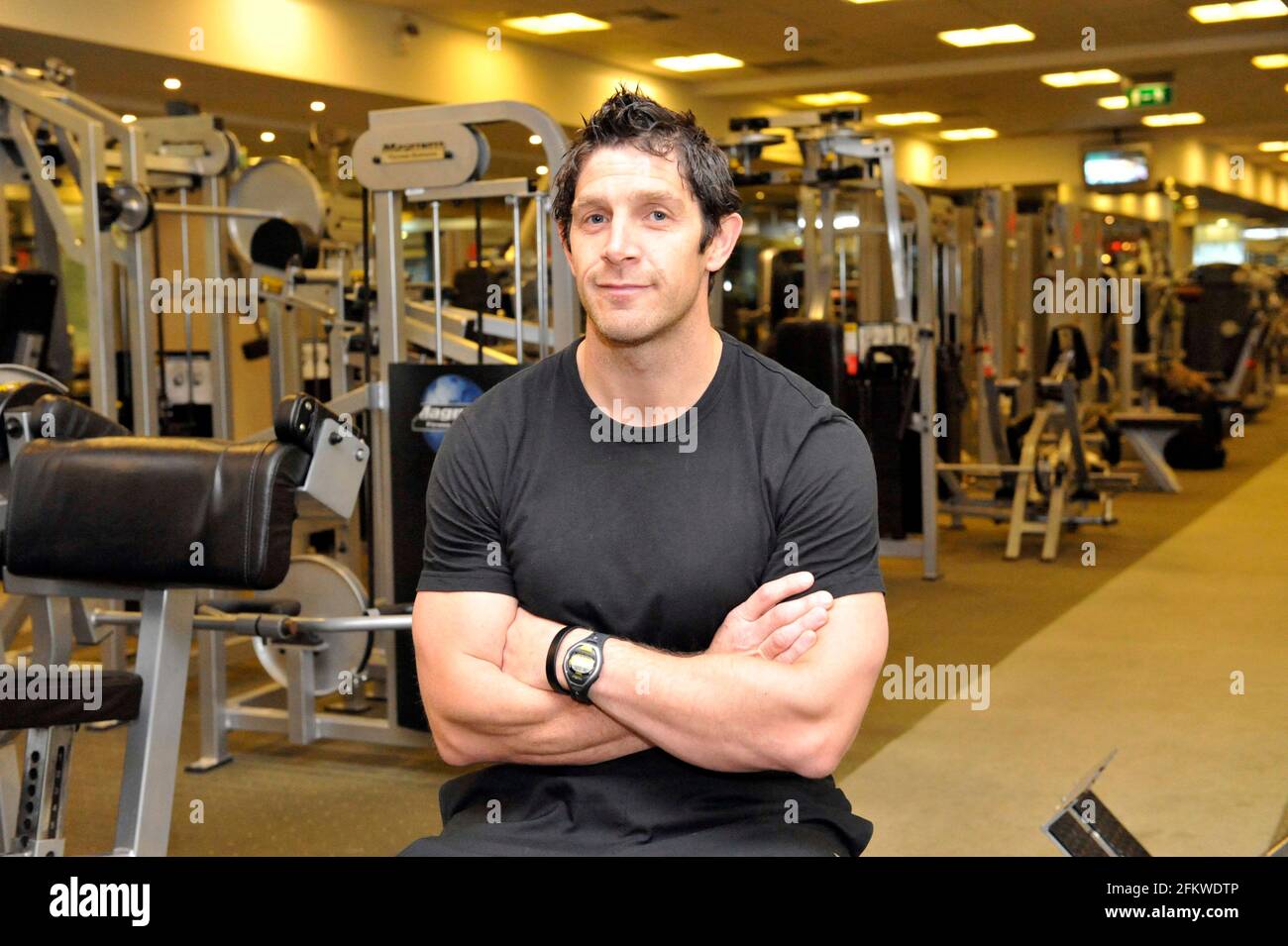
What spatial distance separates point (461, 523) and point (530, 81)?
919 centimetres

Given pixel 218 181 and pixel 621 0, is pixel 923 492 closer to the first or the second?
pixel 218 181

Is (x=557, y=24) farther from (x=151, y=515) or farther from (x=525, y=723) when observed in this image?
(x=525, y=723)

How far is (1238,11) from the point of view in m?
9.52

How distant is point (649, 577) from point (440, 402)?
205 centimetres

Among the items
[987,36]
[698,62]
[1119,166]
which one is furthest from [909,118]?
[987,36]

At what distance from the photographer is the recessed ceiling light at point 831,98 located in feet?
40.7

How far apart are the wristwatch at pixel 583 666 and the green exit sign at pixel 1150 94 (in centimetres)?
1114

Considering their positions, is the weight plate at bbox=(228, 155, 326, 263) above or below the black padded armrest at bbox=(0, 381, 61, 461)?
above

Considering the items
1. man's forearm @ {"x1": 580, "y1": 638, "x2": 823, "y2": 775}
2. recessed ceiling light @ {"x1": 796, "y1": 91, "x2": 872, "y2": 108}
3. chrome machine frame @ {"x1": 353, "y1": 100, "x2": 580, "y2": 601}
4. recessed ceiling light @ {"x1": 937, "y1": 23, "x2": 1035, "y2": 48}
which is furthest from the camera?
recessed ceiling light @ {"x1": 796, "y1": 91, "x2": 872, "y2": 108}

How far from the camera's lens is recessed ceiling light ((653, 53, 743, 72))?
35.5 ft

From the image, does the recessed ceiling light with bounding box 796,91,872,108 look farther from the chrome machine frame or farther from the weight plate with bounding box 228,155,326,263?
the chrome machine frame

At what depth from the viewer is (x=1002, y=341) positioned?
8.69m

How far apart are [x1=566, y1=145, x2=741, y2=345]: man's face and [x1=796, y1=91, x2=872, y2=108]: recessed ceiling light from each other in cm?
1122

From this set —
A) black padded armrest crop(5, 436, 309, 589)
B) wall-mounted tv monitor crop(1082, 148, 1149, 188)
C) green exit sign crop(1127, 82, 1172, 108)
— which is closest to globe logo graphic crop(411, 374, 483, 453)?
black padded armrest crop(5, 436, 309, 589)
